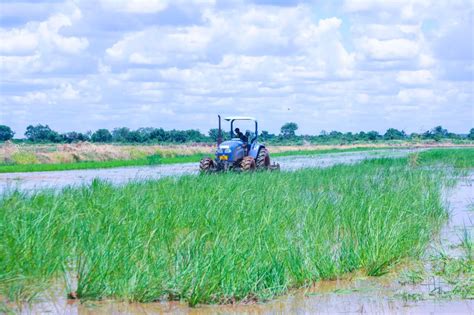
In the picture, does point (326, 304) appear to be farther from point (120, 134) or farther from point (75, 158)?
point (120, 134)

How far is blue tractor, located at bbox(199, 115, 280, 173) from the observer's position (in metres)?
24.0

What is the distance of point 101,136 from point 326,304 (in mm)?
93509

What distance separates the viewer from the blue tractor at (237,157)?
78.7 ft

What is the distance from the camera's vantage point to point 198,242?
29.9ft

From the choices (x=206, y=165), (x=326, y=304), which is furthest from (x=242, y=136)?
(x=326, y=304)

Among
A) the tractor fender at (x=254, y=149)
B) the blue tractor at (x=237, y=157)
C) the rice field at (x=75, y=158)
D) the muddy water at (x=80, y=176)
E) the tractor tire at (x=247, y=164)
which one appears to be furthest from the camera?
the rice field at (x=75, y=158)

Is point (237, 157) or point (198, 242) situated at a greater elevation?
point (237, 157)

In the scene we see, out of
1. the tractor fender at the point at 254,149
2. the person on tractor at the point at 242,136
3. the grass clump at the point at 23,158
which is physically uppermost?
the person on tractor at the point at 242,136

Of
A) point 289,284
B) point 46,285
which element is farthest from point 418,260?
point 46,285

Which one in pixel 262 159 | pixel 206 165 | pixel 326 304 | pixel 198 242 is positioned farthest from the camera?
pixel 262 159

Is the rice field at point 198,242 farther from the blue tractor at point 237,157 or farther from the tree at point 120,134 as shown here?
the tree at point 120,134

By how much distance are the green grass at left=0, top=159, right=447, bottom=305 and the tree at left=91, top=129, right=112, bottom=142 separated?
281 feet

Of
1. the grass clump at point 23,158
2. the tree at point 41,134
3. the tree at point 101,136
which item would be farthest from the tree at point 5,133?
the grass clump at point 23,158

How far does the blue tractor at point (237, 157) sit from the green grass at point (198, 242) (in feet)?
30.4
